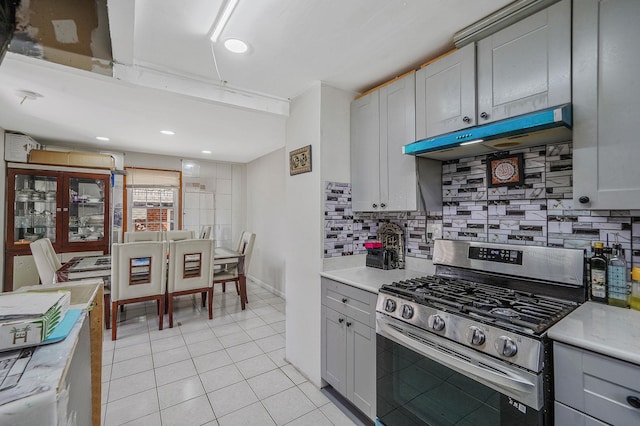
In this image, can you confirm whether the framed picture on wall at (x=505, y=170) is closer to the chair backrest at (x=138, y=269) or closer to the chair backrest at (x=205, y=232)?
the chair backrest at (x=138, y=269)

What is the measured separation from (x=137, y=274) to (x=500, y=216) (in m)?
3.49

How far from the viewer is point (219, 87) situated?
2.39 metres

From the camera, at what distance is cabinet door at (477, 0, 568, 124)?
129cm

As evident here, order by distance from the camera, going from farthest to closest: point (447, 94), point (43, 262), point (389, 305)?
point (43, 262), point (447, 94), point (389, 305)

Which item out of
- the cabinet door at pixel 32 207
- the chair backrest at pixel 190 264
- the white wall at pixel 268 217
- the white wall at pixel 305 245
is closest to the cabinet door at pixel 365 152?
the white wall at pixel 305 245

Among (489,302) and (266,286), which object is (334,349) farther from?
(266,286)

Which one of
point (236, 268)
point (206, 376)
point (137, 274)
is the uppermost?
point (137, 274)

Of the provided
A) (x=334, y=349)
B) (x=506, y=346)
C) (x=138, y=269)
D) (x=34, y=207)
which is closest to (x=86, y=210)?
(x=34, y=207)

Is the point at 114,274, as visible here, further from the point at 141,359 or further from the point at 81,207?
the point at 81,207

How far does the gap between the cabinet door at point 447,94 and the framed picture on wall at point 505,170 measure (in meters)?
0.36

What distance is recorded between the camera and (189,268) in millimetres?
3455

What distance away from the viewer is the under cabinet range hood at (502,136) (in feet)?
4.07

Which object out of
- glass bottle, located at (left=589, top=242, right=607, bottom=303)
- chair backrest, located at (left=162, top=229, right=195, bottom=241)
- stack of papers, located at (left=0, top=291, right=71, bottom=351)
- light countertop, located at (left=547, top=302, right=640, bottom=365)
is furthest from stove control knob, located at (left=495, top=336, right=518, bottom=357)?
chair backrest, located at (left=162, top=229, right=195, bottom=241)

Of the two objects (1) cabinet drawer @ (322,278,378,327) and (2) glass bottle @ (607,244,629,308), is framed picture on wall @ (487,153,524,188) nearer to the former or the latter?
(2) glass bottle @ (607,244,629,308)
